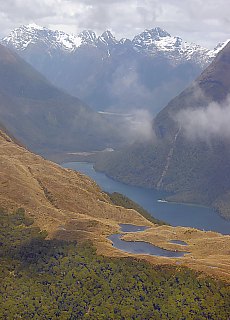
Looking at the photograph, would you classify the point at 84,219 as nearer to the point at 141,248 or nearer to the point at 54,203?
the point at 141,248

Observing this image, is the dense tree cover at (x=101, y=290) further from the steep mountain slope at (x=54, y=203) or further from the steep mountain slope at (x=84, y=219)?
the steep mountain slope at (x=54, y=203)

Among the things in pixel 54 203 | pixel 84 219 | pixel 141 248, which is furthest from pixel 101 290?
pixel 54 203


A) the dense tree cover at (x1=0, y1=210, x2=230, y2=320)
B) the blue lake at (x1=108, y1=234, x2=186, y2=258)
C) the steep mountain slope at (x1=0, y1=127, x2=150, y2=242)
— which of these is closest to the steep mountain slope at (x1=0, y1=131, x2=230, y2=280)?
the steep mountain slope at (x1=0, y1=127, x2=150, y2=242)

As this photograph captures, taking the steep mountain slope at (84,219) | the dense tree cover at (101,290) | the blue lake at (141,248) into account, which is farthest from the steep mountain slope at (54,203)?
the dense tree cover at (101,290)

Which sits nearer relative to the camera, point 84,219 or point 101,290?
point 101,290

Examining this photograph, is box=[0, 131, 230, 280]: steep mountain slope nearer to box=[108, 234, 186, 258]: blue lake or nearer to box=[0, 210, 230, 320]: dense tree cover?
box=[108, 234, 186, 258]: blue lake

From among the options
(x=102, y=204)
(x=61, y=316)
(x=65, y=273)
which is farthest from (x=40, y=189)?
(x=61, y=316)

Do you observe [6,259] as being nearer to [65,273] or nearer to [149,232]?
[65,273]
